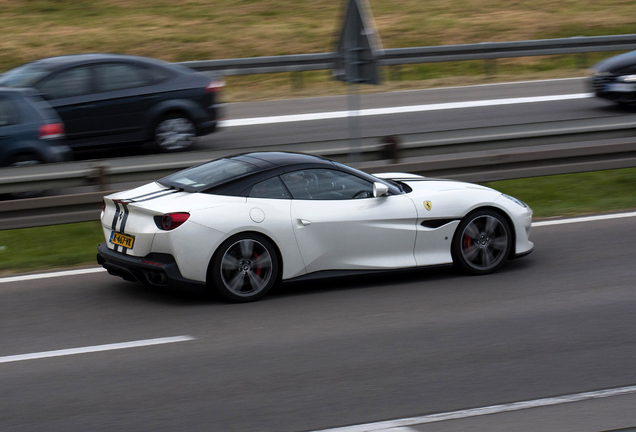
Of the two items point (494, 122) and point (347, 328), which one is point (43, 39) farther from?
point (347, 328)

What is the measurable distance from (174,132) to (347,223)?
6.91 metres

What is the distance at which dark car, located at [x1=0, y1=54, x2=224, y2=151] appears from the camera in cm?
1289

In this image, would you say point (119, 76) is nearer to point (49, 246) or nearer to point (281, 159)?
point (49, 246)

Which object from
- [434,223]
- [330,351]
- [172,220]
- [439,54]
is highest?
[439,54]

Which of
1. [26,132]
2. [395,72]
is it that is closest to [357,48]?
[26,132]

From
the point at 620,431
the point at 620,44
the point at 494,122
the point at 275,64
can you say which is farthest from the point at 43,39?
the point at 620,431

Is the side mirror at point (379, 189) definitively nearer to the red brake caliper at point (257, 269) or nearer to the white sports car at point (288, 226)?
the white sports car at point (288, 226)

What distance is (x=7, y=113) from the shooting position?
10961 mm

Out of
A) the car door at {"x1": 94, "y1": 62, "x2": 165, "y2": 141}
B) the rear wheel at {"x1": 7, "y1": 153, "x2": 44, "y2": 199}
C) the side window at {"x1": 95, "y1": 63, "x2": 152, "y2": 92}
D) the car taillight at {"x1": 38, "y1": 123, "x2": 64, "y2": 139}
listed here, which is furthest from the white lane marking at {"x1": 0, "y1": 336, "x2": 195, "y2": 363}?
the side window at {"x1": 95, "y1": 63, "x2": 152, "y2": 92}

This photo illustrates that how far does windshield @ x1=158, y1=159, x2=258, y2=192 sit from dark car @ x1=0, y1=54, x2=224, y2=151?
19.3 feet

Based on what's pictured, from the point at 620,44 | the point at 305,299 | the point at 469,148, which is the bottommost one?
the point at 305,299

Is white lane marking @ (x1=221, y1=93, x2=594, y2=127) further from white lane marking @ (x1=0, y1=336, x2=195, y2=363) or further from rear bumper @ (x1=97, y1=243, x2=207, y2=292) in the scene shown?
white lane marking @ (x1=0, y1=336, x2=195, y2=363)

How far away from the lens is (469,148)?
1134cm

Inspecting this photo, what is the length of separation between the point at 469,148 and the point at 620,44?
38.0 feet
